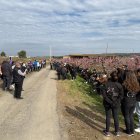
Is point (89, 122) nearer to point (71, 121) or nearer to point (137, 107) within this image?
point (71, 121)

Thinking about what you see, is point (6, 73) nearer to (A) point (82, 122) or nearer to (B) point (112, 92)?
(A) point (82, 122)

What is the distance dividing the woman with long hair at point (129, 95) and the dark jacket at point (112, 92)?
234 millimetres

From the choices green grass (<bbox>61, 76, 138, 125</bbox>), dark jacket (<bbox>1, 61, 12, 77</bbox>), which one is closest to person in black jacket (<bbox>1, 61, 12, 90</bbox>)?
dark jacket (<bbox>1, 61, 12, 77</bbox>)

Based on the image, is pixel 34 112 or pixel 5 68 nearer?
pixel 34 112

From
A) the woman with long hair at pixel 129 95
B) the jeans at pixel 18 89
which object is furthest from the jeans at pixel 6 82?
the woman with long hair at pixel 129 95

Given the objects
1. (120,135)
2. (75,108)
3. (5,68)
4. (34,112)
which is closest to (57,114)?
(34,112)

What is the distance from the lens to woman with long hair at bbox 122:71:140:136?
1008 cm

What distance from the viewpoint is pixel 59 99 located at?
705 inches

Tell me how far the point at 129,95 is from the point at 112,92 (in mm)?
549

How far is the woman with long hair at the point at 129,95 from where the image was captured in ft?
33.1

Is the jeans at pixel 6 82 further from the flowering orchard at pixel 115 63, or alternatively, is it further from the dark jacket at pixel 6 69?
the flowering orchard at pixel 115 63

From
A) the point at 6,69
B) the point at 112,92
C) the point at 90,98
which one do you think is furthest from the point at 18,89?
the point at 112,92

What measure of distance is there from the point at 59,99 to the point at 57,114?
179 inches

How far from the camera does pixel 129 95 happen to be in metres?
10.2
